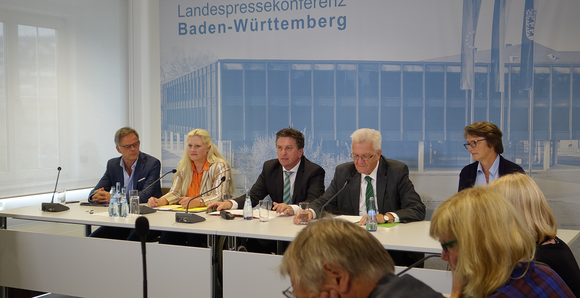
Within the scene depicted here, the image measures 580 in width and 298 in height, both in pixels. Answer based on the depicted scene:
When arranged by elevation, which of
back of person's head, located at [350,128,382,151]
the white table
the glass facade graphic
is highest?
the glass facade graphic

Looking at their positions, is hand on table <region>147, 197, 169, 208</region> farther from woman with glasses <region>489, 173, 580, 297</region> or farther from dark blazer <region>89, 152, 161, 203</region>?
woman with glasses <region>489, 173, 580, 297</region>

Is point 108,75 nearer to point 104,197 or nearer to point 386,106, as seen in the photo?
point 104,197

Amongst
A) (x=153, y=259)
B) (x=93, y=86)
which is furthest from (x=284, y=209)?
(x=93, y=86)

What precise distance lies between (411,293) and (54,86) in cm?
500

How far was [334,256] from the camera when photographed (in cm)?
112

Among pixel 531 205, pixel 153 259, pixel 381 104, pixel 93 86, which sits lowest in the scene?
pixel 153 259

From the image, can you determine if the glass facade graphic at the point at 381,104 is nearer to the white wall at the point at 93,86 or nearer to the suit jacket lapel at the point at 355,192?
the white wall at the point at 93,86

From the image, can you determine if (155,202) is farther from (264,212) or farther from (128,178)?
(264,212)

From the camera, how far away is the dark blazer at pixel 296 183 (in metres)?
4.05

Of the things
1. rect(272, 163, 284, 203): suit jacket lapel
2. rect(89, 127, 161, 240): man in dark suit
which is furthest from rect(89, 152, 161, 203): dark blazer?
rect(272, 163, 284, 203): suit jacket lapel

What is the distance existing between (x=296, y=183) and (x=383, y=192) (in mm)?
847

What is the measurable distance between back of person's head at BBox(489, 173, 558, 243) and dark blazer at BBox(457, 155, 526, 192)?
2.22 meters

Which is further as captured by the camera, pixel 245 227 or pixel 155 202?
pixel 155 202

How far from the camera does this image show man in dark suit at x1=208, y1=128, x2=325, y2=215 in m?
4.07
